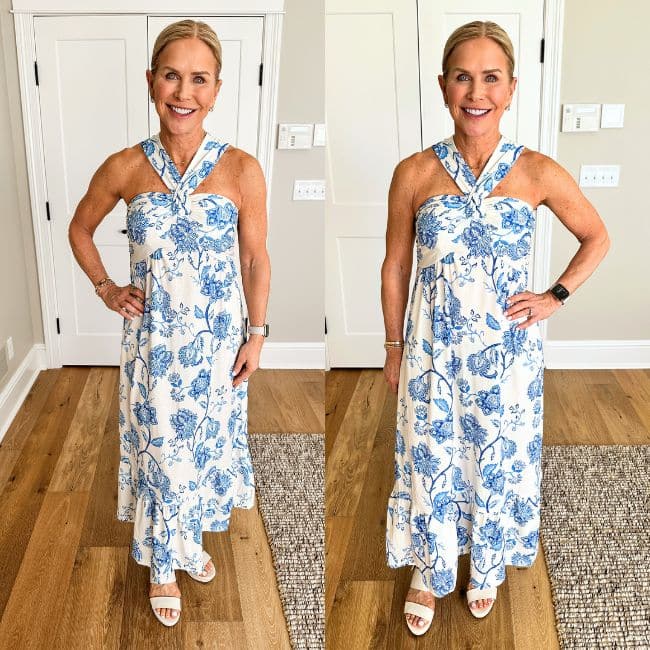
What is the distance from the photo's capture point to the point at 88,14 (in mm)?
3371

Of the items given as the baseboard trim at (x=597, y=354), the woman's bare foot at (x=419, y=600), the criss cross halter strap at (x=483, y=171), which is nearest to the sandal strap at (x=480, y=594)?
the woman's bare foot at (x=419, y=600)

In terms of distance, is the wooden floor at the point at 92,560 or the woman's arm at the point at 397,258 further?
the wooden floor at the point at 92,560

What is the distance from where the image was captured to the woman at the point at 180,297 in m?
1.94

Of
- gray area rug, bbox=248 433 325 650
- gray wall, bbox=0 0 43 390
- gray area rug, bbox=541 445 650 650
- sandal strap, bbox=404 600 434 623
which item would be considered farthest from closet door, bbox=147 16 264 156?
sandal strap, bbox=404 600 434 623

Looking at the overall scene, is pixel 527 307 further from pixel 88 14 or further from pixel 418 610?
pixel 88 14

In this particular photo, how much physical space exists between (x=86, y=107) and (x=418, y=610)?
2689 mm

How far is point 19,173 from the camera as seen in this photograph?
364 centimetres

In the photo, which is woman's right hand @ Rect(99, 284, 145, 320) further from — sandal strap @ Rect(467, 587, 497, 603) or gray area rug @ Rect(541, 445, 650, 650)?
gray area rug @ Rect(541, 445, 650, 650)

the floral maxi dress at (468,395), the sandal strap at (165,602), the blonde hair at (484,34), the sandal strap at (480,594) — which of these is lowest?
the sandal strap at (165,602)

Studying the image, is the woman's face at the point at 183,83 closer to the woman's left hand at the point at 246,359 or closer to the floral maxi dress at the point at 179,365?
the floral maxi dress at the point at 179,365

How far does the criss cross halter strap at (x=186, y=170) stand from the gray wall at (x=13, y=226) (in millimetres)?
1783

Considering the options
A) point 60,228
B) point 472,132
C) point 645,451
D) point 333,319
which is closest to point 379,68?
point 333,319

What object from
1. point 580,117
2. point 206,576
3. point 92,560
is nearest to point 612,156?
point 580,117

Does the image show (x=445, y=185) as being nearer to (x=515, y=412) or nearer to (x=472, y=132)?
(x=472, y=132)
